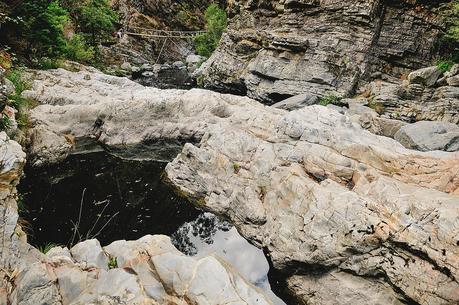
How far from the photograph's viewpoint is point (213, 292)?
6.63 metres

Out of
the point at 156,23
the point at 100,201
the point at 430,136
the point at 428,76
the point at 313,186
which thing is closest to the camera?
the point at 313,186

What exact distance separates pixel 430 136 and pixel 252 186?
302 inches

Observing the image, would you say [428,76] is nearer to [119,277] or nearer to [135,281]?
[135,281]

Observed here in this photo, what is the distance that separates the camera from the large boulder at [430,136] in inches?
550

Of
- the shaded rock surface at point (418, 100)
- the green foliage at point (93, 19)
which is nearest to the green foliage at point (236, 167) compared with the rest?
the shaded rock surface at point (418, 100)

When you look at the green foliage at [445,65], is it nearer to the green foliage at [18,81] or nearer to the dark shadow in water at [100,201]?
the dark shadow in water at [100,201]

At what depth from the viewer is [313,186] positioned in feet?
34.0

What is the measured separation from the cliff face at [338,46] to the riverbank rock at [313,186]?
9720 millimetres

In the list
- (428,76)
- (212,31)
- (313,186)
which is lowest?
(212,31)

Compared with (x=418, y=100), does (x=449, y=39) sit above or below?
above

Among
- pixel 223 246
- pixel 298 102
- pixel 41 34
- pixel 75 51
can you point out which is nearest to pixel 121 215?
pixel 223 246

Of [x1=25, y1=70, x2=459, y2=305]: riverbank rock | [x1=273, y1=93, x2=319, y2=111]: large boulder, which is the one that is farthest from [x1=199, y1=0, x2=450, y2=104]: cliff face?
[x1=25, y1=70, x2=459, y2=305]: riverbank rock

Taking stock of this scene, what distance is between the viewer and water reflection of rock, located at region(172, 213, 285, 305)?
1035cm

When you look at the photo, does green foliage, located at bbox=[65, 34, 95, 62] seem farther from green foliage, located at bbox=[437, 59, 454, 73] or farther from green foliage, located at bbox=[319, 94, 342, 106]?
green foliage, located at bbox=[437, 59, 454, 73]
